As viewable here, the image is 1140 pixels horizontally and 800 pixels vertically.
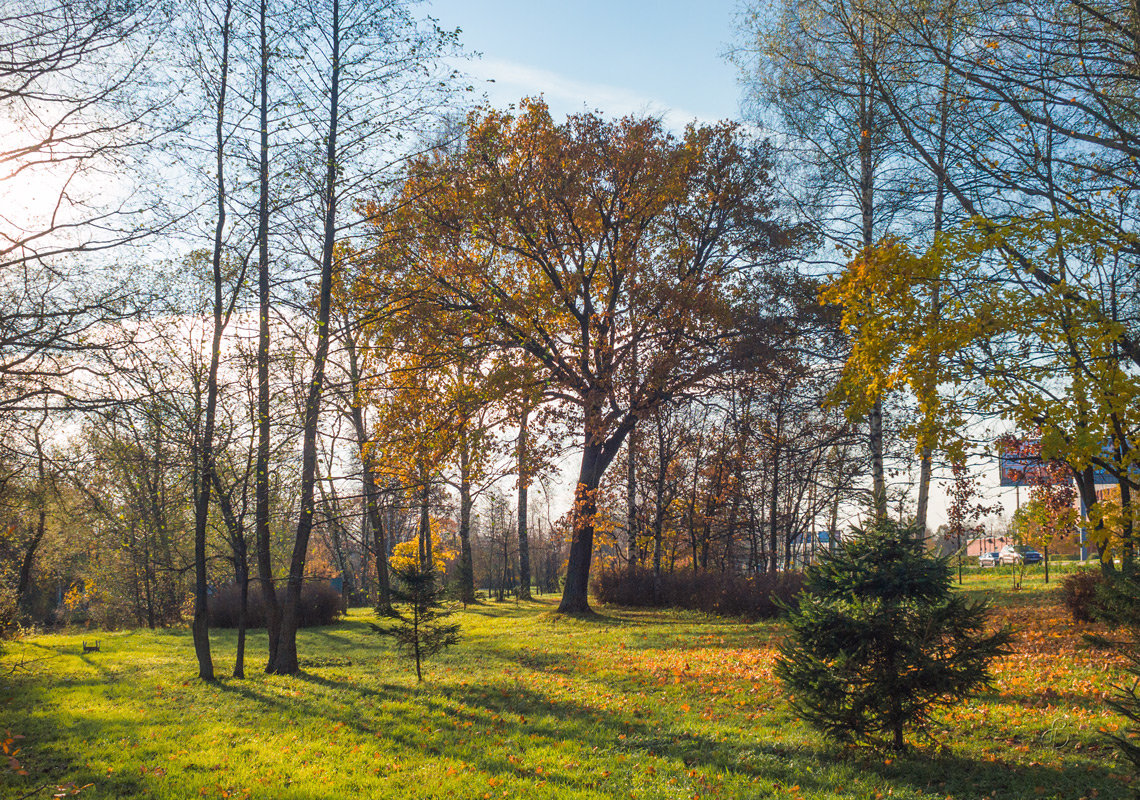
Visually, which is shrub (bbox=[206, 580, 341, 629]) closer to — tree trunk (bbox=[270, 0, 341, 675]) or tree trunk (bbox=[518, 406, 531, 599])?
tree trunk (bbox=[518, 406, 531, 599])

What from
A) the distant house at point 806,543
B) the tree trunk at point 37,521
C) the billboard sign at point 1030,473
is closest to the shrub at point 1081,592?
the billboard sign at point 1030,473

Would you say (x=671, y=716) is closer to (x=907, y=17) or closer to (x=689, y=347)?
(x=907, y=17)

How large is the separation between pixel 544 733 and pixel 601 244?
503 inches

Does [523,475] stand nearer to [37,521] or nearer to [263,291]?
[263,291]

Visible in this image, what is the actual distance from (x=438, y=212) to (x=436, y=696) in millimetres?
10066

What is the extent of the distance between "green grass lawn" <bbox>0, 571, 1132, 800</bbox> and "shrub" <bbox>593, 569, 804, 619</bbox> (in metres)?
5.07

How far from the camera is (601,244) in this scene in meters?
17.4

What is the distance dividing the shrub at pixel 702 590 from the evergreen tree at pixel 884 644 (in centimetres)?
931

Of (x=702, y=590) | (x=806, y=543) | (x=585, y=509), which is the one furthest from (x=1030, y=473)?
(x=806, y=543)

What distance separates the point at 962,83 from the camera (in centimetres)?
902

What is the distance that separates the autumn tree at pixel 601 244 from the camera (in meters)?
15.7

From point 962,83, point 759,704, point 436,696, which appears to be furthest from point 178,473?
point 962,83

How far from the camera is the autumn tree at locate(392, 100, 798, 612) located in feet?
51.5

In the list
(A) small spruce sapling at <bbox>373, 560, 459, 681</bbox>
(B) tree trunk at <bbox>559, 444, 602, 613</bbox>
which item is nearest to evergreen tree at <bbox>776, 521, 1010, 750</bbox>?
(A) small spruce sapling at <bbox>373, 560, 459, 681</bbox>
